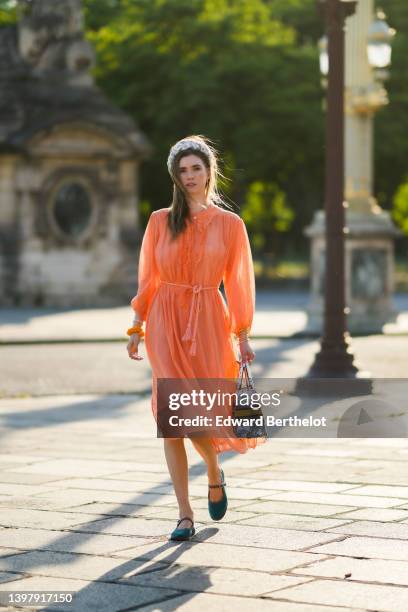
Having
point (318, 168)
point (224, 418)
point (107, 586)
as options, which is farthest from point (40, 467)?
point (318, 168)

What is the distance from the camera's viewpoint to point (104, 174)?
115 ft

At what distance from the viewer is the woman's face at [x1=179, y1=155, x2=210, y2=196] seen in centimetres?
738

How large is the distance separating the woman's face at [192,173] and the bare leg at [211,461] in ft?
3.87

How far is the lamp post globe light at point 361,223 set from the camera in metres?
24.8

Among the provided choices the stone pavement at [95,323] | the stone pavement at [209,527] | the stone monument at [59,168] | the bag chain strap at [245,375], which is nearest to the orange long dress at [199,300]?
the bag chain strap at [245,375]

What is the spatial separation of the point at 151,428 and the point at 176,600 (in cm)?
615

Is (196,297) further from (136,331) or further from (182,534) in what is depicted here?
(182,534)

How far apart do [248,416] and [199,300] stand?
0.62 meters

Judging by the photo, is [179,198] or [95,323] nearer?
[179,198]

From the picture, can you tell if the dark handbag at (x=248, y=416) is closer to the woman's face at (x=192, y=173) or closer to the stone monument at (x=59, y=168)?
the woman's face at (x=192, y=173)

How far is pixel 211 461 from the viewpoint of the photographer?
7.40m

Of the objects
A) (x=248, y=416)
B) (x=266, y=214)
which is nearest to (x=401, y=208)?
(x=266, y=214)

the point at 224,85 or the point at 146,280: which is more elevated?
the point at 224,85

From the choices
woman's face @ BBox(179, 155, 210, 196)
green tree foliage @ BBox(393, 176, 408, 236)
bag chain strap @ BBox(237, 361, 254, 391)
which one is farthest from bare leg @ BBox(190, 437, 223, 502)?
green tree foliage @ BBox(393, 176, 408, 236)
